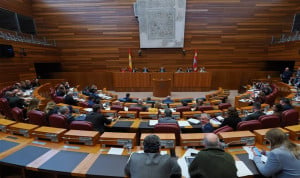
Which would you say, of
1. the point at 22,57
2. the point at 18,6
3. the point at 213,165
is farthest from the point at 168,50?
the point at 213,165

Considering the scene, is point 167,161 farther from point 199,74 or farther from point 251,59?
point 251,59

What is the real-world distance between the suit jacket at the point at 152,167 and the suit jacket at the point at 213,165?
0.58 feet

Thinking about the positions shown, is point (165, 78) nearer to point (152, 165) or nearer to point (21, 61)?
point (21, 61)

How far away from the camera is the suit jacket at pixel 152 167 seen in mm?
1426

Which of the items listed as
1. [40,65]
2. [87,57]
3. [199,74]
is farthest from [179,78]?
[40,65]

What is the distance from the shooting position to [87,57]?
11.8 m

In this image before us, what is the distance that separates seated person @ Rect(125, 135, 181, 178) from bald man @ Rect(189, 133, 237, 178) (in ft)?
0.58

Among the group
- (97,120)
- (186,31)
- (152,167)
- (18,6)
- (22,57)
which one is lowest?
(97,120)

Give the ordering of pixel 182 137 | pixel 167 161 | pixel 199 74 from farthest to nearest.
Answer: pixel 199 74
pixel 182 137
pixel 167 161

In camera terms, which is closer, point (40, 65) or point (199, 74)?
point (199, 74)

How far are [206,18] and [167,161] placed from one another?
456 inches

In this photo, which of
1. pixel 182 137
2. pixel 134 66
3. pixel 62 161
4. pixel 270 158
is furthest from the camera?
pixel 134 66

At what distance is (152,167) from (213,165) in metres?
0.54

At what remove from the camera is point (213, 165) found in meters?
1.43
